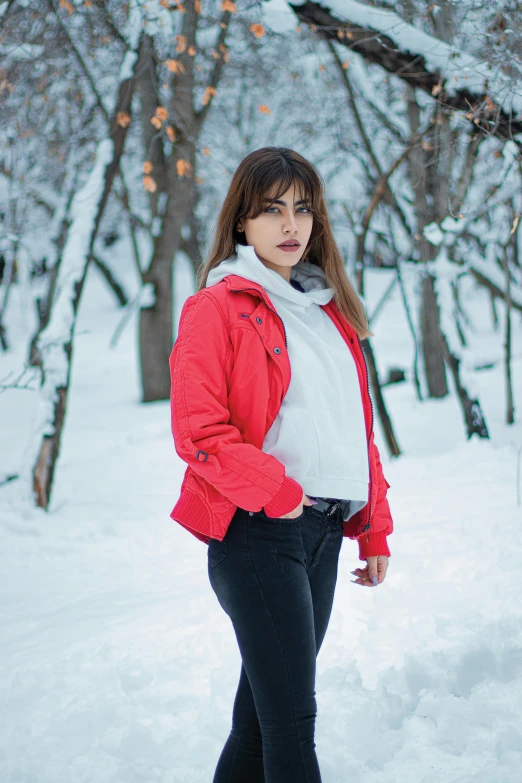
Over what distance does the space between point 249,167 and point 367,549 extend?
118 cm

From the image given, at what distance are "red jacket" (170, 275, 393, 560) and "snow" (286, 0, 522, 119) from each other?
2532mm

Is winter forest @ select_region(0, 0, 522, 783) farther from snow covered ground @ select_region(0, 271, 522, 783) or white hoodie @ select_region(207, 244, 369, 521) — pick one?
white hoodie @ select_region(207, 244, 369, 521)

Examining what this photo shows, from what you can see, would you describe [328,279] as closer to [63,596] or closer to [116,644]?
[116,644]

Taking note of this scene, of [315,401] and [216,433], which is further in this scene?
[315,401]

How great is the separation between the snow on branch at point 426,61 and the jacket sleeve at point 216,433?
2608mm

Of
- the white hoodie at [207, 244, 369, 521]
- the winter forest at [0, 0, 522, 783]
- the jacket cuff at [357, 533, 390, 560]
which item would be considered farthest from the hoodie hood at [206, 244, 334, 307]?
the jacket cuff at [357, 533, 390, 560]

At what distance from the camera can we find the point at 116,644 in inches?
141

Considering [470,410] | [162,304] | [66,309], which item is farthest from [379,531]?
[162,304]

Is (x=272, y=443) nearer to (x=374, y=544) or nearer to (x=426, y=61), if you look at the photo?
(x=374, y=544)

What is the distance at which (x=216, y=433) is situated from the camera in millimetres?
1776

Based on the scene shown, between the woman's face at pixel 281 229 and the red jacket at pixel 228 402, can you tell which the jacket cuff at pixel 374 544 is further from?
the woman's face at pixel 281 229

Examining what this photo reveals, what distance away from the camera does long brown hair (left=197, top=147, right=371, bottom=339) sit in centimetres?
203

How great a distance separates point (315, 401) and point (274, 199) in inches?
22.7

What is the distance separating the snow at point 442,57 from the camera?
3811mm
